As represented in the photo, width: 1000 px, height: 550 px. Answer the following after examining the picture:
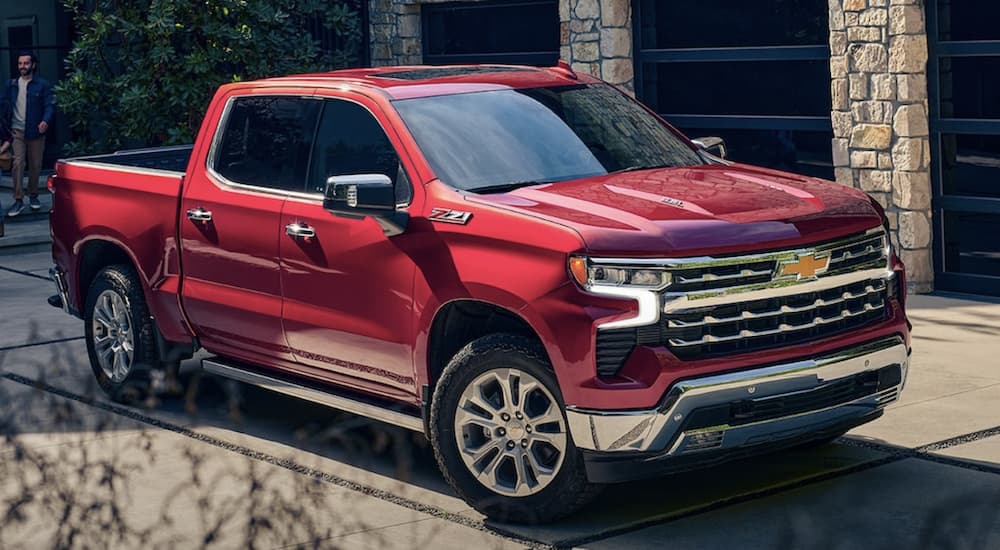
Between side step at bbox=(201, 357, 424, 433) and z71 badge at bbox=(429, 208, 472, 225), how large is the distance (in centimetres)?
90

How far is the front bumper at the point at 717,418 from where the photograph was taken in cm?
620

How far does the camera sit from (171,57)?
16.9 meters

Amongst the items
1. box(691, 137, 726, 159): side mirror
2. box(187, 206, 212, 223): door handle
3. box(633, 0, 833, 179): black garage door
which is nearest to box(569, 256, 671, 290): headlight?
box(691, 137, 726, 159): side mirror

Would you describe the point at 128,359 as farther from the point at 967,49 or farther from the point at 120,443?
the point at 967,49

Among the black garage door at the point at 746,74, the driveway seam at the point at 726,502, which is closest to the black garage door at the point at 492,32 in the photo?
the black garage door at the point at 746,74

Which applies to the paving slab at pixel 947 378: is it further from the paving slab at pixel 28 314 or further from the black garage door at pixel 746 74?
the paving slab at pixel 28 314

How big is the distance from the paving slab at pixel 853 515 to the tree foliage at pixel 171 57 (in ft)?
36.4

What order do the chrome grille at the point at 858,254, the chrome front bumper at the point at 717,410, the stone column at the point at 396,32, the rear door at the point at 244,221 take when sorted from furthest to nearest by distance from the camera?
1. the stone column at the point at 396,32
2. the rear door at the point at 244,221
3. the chrome grille at the point at 858,254
4. the chrome front bumper at the point at 717,410

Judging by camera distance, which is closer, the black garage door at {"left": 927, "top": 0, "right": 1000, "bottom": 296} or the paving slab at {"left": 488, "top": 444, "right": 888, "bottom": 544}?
the paving slab at {"left": 488, "top": 444, "right": 888, "bottom": 544}

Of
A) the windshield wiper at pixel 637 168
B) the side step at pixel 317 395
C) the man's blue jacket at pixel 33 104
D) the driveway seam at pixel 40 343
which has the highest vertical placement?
the man's blue jacket at pixel 33 104

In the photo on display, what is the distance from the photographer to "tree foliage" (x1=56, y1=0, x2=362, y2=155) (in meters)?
17.0

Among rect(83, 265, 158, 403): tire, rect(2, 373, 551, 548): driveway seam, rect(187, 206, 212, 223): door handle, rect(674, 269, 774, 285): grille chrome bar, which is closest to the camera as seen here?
rect(674, 269, 774, 285): grille chrome bar

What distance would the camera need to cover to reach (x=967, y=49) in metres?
12.5

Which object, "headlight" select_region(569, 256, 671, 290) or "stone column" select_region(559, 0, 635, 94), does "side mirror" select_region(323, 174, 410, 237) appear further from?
"stone column" select_region(559, 0, 635, 94)
